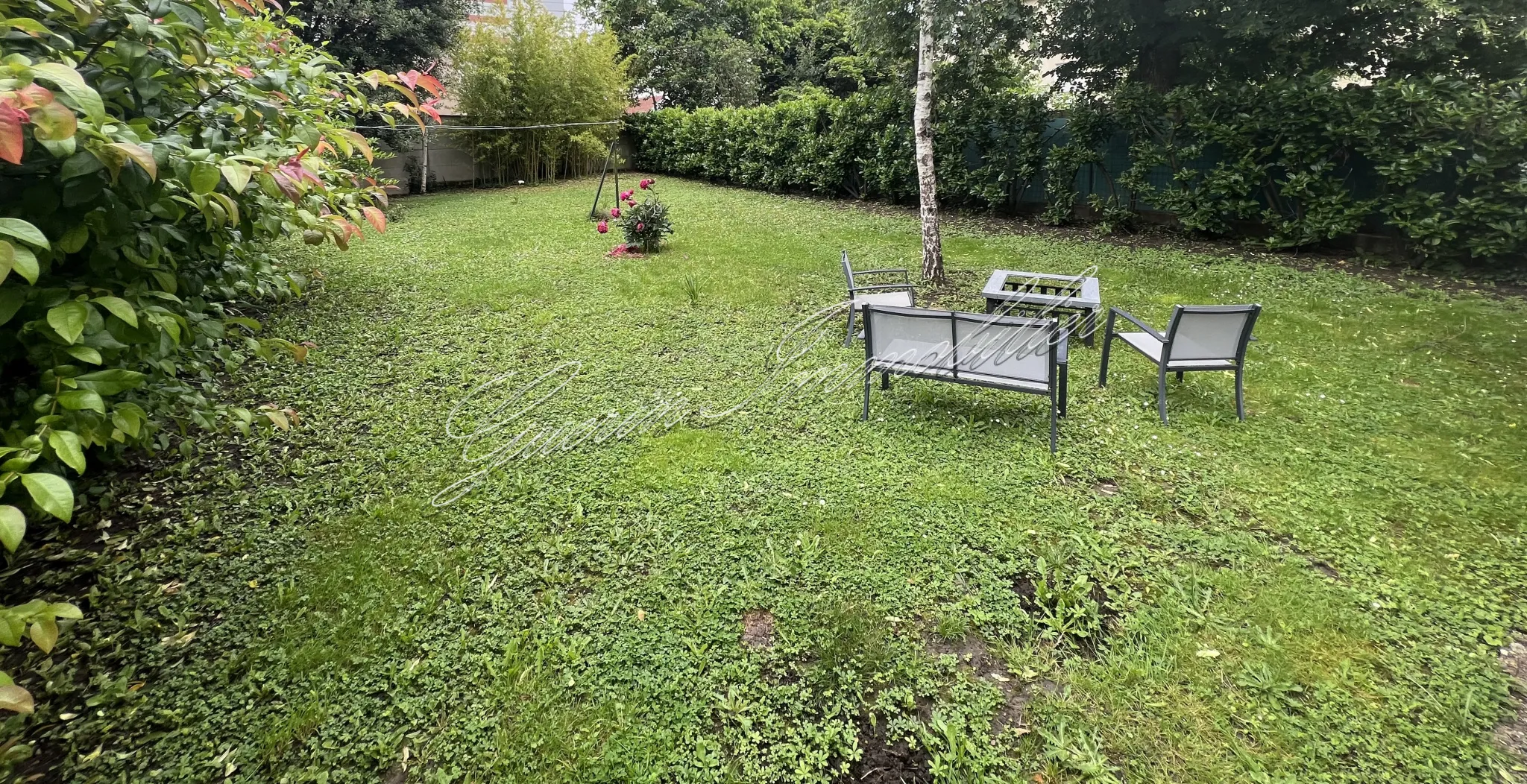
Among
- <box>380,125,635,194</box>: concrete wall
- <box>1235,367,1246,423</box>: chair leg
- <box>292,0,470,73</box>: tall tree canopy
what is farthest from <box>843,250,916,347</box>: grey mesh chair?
<box>380,125,635,194</box>: concrete wall

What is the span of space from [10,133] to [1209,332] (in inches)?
176

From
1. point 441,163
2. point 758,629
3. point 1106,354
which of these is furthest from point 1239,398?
point 441,163

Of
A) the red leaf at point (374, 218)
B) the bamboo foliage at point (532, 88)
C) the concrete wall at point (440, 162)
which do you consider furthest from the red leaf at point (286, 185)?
the concrete wall at point (440, 162)

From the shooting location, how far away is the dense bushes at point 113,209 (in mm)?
1076

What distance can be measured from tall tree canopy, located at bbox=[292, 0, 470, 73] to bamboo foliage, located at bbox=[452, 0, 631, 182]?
41.5 inches

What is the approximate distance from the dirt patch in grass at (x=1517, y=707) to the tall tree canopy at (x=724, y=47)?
2006 cm

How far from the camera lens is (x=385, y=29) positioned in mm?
12148

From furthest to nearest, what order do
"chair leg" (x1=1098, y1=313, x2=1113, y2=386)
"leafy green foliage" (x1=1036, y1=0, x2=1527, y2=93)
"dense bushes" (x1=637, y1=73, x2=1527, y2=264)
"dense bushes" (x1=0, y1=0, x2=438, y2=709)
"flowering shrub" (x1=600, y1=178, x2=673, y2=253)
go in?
1. "flowering shrub" (x1=600, y1=178, x2=673, y2=253)
2. "leafy green foliage" (x1=1036, y1=0, x2=1527, y2=93)
3. "dense bushes" (x1=637, y1=73, x2=1527, y2=264)
4. "chair leg" (x1=1098, y1=313, x2=1113, y2=386)
5. "dense bushes" (x1=0, y1=0, x2=438, y2=709)

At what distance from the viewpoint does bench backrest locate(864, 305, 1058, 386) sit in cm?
342

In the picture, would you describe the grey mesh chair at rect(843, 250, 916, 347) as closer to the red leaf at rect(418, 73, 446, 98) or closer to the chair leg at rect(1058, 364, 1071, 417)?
the chair leg at rect(1058, 364, 1071, 417)

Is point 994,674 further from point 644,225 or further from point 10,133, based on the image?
point 644,225

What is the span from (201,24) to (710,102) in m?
20.9

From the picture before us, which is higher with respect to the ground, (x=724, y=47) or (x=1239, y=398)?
(x=724, y=47)

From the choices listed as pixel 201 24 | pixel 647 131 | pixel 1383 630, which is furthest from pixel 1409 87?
pixel 647 131
